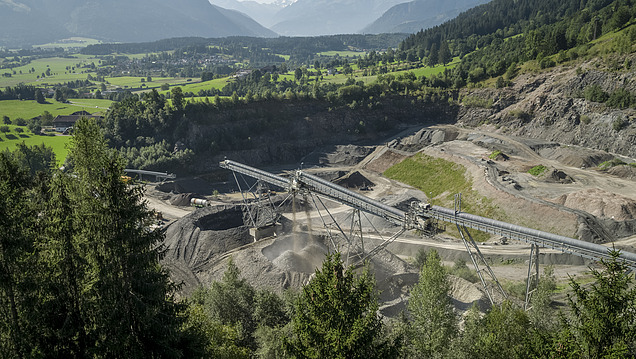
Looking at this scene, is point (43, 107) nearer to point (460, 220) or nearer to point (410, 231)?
point (410, 231)

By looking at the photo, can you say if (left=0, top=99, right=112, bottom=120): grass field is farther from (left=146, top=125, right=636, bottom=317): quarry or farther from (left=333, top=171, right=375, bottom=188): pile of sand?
(left=333, top=171, right=375, bottom=188): pile of sand

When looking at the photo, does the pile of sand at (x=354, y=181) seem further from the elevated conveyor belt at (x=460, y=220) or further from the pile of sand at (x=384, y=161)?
the elevated conveyor belt at (x=460, y=220)

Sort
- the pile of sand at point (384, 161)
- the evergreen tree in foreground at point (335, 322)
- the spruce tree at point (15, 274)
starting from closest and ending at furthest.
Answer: the evergreen tree in foreground at point (335, 322)
the spruce tree at point (15, 274)
the pile of sand at point (384, 161)

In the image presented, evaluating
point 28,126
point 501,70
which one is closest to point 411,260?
point 501,70

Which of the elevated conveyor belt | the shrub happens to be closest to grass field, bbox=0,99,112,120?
the elevated conveyor belt

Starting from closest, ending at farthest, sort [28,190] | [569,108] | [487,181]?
1. [28,190]
2. [487,181]
3. [569,108]

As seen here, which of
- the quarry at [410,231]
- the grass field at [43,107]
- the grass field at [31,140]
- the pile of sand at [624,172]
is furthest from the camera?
the grass field at [43,107]

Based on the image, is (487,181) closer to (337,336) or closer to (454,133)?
(454,133)

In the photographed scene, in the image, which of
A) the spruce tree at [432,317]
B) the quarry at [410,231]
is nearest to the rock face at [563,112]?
the quarry at [410,231]
